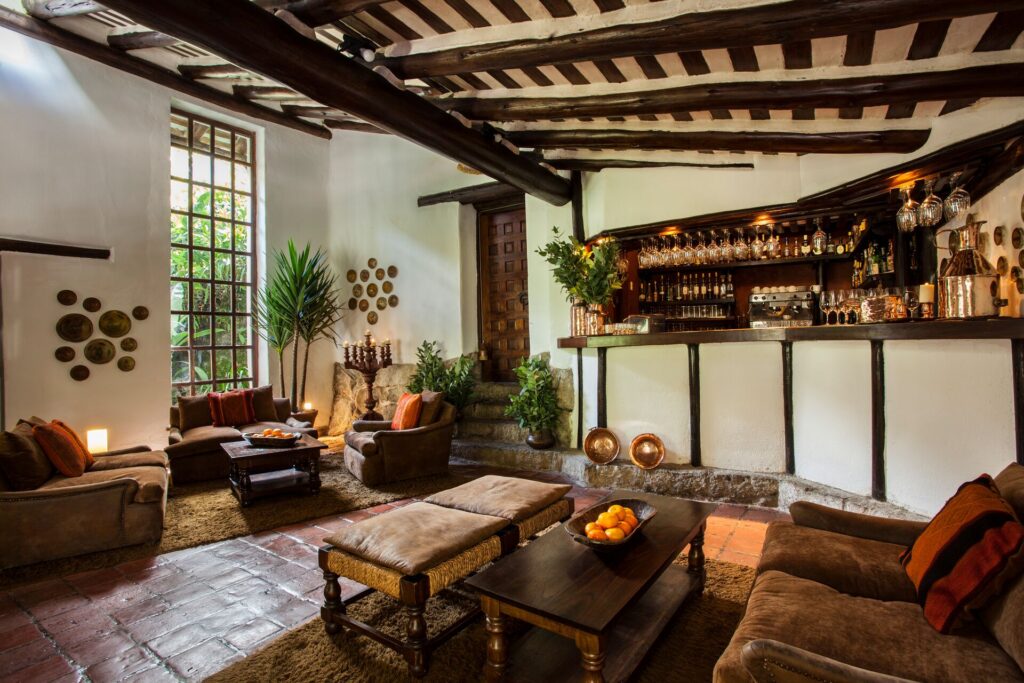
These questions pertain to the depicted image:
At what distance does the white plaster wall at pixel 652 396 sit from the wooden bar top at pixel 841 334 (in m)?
0.16

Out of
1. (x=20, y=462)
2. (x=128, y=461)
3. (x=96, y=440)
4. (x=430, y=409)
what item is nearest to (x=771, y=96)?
(x=430, y=409)

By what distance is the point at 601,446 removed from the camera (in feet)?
16.6

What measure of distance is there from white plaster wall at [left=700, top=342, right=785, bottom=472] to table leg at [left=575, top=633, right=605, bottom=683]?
3.14 m

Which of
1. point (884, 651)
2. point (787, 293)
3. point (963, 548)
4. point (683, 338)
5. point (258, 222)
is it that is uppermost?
point (258, 222)

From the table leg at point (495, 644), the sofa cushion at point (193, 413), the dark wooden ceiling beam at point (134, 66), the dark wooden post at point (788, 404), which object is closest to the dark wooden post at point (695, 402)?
the dark wooden post at point (788, 404)

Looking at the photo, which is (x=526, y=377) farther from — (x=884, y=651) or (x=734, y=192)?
(x=884, y=651)

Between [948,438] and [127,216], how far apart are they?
7.92m

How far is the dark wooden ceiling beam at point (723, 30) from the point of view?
7.08 ft

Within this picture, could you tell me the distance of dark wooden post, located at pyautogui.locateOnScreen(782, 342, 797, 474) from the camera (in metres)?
4.21

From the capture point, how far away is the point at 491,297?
753 centimetres

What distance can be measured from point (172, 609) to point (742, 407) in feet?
13.6

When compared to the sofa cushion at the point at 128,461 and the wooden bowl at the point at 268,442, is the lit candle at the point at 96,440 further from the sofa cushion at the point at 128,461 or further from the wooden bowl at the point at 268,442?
the wooden bowl at the point at 268,442

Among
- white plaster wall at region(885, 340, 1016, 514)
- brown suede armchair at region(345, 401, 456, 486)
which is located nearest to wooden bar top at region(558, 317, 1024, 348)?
white plaster wall at region(885, 340, 1016, 514)

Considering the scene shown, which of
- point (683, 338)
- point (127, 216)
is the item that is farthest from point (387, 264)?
point (683, 338)
